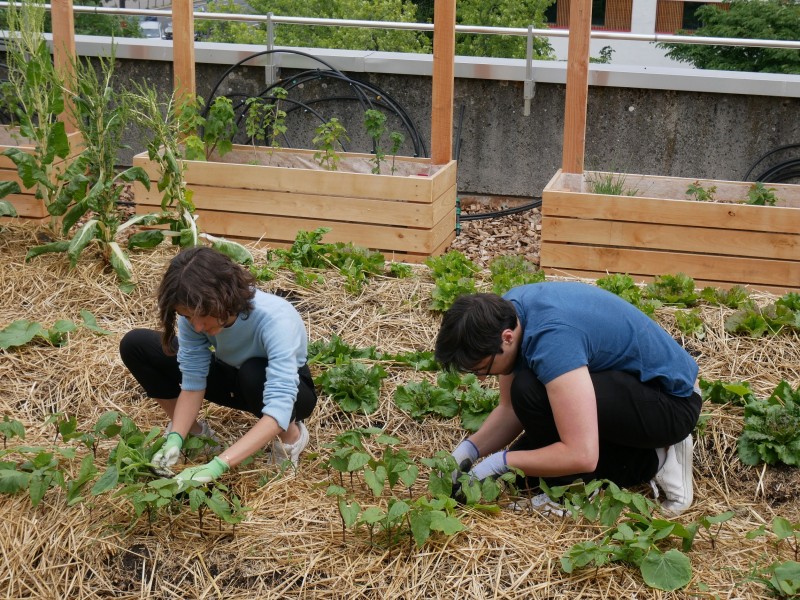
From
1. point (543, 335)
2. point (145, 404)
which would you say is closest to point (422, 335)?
point (145, 404)

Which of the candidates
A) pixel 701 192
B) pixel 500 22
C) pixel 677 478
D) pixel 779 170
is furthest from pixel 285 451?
pixel 500 22

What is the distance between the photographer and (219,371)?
303cm

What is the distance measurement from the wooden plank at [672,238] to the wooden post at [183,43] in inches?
89.8

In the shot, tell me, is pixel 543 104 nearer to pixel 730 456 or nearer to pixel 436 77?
pixel 436 77

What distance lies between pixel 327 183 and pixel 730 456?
2.75 m

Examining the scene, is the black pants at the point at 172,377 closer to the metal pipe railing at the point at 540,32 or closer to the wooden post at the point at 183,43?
the wooden post at the point at 183,43

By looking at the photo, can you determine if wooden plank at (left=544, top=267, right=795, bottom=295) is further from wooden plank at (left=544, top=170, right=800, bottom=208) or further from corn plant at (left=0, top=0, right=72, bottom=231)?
corn plant at (left=0, top=0, right=72, bottom=231)

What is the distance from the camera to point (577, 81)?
535cm

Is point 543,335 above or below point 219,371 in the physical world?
above

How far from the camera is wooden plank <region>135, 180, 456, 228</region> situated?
5121 millimetres

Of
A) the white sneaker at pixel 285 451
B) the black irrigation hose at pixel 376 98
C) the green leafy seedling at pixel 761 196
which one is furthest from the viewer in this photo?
the black irrigation hose at pixel 376 98

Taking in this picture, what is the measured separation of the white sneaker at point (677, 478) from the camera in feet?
9.41

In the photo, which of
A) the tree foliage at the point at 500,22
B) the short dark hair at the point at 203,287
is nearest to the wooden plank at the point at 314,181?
the short dark hair at the point at 203,287

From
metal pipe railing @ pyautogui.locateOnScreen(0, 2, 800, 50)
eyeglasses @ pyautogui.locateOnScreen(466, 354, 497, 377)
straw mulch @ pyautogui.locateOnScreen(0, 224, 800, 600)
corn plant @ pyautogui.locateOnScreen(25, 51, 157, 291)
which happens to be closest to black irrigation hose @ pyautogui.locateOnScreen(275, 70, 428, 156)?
metal pipe railing @ pyautogui.locateOnScreen(0, 2, 800, 50)
